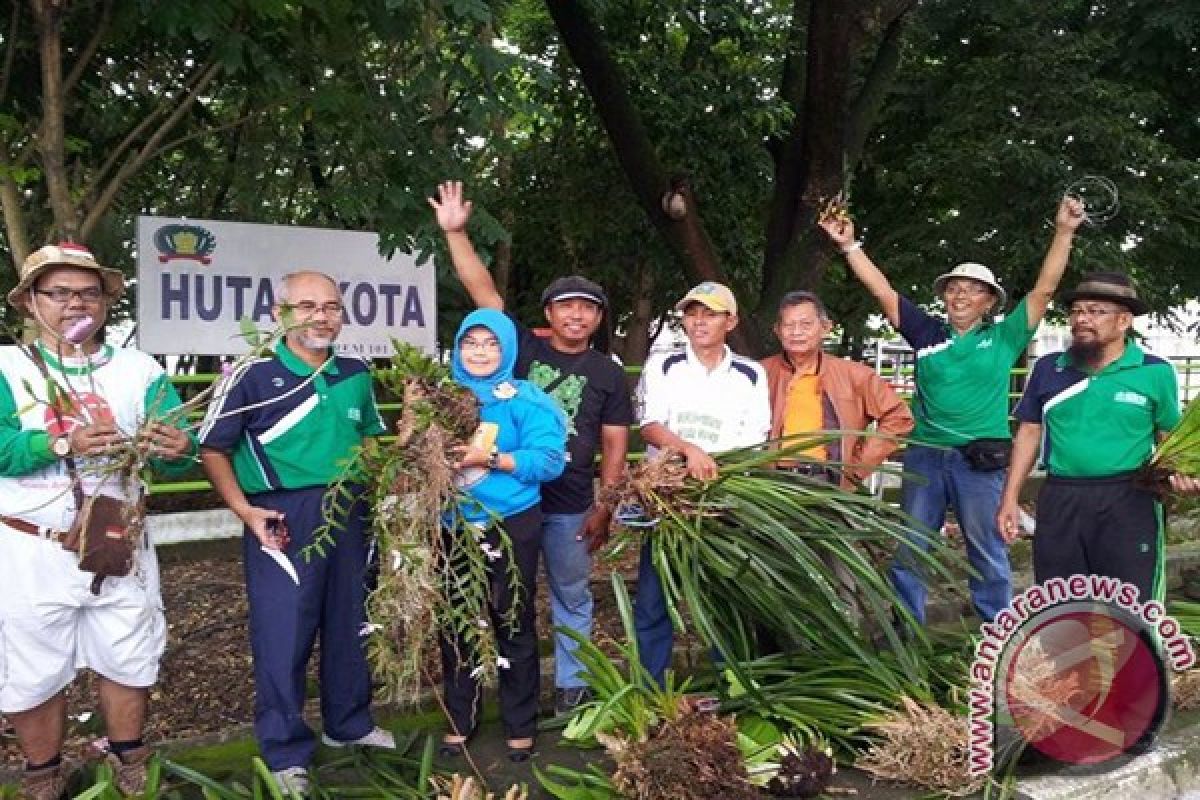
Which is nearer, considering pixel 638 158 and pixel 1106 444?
pixel 1106 444

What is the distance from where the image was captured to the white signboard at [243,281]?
18.2ft

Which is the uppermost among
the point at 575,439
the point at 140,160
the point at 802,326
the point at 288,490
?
the point at 140,160

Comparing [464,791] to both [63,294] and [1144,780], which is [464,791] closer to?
[63,294]

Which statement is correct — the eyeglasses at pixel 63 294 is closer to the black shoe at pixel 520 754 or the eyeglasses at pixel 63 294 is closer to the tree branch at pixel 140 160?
the tree branch at pixel 140 160

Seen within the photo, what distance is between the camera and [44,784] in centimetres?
299

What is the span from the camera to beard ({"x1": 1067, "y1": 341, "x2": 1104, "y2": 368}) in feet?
12.6

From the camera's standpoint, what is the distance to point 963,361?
4.33 metres

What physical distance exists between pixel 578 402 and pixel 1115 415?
2.04 meters

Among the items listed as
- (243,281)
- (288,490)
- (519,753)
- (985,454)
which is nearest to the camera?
(288,490)

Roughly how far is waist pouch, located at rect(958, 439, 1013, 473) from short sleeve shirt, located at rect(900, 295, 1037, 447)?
0.09 ft

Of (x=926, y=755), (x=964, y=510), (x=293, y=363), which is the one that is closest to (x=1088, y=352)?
(x=964, y=510)

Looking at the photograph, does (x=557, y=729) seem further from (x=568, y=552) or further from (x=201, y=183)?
(x=201, y=183)

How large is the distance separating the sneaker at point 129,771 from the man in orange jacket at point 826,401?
243 cm

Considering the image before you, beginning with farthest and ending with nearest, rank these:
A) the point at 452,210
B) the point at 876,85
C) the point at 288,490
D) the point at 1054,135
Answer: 1. the point at 1054,135
2. the point at 876,85
3. the point at 452,210
4. the point at 288,490
